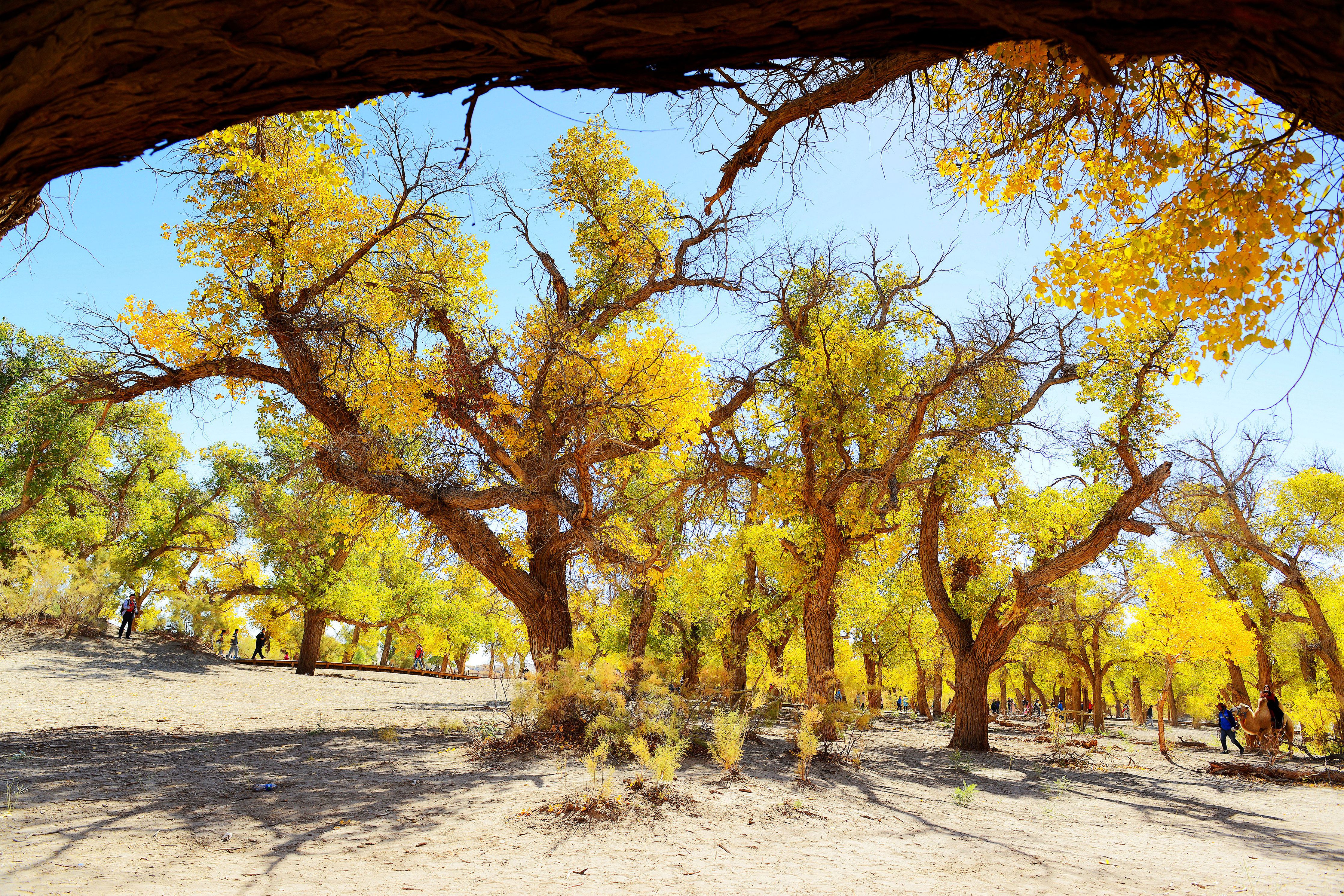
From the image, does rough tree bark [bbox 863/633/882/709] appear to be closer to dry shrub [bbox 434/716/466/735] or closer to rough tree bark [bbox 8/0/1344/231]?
dry shrub [bbox 434/716/466/735]

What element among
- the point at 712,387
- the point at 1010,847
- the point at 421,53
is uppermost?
the point at 712,387

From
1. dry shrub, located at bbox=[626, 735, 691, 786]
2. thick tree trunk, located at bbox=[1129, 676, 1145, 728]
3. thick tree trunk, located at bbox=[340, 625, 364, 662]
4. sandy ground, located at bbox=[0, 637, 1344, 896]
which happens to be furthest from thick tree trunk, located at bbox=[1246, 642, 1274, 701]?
thick tree trunk, located at bbox=[340, 625, 364, 662]

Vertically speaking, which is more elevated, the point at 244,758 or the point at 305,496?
the point at 305,496

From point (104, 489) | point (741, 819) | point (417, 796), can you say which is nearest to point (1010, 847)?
point (741, 819)

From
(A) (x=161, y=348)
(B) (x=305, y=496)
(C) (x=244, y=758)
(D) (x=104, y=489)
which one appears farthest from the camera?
(D) (x=104, y=489)

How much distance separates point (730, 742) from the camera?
6.99 m

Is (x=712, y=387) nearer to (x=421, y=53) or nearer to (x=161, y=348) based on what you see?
(x=161, y=348)

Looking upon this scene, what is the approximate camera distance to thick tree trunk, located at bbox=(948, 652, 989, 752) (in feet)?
45.3

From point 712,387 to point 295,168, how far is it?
24.4 feet

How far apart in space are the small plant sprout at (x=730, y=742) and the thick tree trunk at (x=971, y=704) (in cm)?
810

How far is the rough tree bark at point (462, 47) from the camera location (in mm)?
1724

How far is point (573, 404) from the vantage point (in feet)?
31.5

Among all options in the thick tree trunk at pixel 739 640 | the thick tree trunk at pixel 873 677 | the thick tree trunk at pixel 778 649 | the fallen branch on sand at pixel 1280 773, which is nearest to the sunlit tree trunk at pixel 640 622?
the thick tree trunk at pixel 739 640

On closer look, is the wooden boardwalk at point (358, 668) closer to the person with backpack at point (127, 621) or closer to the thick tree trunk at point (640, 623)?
the person with backpack at point (127, 621)
